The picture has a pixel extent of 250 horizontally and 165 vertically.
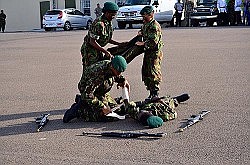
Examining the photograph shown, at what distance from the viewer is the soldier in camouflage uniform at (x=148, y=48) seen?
29.4 ft

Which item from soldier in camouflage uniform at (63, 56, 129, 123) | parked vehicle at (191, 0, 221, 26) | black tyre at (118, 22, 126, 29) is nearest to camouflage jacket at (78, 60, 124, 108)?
soldier in camouflage uniform at (63, 56, 129, 123)

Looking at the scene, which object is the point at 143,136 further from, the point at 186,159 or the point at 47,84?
the point at 47,84

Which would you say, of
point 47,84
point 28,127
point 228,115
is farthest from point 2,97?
point 228,115

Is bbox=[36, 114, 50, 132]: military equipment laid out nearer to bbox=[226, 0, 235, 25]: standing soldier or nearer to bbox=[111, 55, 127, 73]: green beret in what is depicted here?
bbox=[111, 55, 127, 73]: green beret

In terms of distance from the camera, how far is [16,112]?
9.22 metres

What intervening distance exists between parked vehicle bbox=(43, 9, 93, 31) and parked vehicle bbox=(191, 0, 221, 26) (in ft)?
25.1

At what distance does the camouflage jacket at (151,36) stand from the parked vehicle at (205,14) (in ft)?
82.5

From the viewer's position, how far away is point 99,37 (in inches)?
343

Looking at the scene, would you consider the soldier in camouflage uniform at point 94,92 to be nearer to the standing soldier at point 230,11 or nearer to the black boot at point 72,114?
the black boot at point 72,114

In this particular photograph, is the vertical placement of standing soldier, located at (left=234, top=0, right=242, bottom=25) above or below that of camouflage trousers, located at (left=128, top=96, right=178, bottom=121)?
above

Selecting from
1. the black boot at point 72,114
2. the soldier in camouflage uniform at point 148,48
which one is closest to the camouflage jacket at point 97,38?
the soldier in camouflage uniform at point 148,48

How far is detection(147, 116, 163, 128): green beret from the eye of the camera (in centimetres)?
768

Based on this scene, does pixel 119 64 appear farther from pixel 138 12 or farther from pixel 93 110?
pixel 138 12

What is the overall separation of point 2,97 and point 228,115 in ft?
15.1
